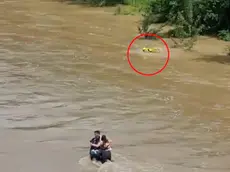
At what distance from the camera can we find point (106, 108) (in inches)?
416

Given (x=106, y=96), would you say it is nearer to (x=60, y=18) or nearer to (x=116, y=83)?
(x=116, y=83)

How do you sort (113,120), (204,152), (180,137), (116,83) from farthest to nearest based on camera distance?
→ (116,83)
(113,120)
(180,137)
(204,152)

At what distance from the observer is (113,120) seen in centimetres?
985

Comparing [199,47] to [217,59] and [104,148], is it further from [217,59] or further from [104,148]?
[104,148]

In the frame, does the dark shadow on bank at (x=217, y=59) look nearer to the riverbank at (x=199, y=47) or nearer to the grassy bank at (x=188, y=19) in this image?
the riverbank at (x=199, y=47)

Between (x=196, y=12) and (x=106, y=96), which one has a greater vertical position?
(x=196, y=12)

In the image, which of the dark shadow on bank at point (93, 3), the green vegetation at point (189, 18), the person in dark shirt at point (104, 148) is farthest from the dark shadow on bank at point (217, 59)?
the dark shadow on bank at point (93, 3)

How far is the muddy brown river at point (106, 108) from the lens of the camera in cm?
808

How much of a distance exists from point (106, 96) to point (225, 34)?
931 centimetres

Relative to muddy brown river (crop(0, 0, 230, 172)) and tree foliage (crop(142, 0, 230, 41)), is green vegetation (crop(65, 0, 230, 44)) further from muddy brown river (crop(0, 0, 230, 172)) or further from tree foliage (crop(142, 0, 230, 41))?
muddy brown river (crop(0, 0, 230, 172))

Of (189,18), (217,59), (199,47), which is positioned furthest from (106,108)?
(189,18)

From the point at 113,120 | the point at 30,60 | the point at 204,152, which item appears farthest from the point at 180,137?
the point at 30,60

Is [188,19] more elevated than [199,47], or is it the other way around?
[188,19]

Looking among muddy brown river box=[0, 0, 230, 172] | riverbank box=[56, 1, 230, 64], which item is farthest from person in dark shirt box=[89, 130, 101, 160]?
riverbank box=[56, 1, 230, 64]
